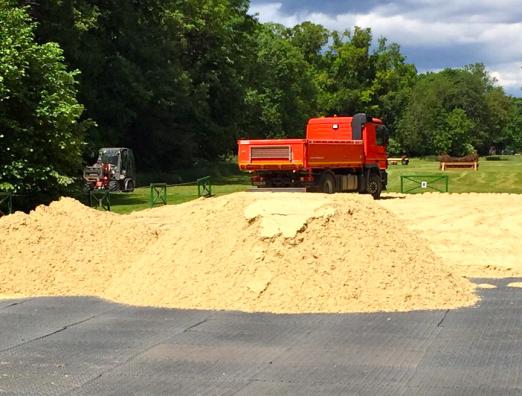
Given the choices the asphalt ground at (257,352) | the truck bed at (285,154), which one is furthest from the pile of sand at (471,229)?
the asphalt ground at (257,352)

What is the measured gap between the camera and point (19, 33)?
22672 millimetres

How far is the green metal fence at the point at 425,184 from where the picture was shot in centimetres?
4038

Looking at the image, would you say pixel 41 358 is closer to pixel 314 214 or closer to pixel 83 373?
pixel 83 373

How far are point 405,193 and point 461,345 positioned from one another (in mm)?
32021

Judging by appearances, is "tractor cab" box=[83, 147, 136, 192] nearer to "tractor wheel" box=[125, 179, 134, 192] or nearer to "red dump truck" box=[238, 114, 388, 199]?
"tractor wheel" box=[125, 179, 134, 192]

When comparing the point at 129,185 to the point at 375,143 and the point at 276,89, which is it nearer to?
the point at 375,143

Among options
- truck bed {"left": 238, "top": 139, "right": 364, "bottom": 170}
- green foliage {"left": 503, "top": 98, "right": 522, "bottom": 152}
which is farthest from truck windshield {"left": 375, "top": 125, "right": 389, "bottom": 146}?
green foliage {"left": 503, "top": 98, "right": 522, "bottom": 152}

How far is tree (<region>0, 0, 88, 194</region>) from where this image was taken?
21.1 meters

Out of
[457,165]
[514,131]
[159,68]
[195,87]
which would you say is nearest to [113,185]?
[159,68]

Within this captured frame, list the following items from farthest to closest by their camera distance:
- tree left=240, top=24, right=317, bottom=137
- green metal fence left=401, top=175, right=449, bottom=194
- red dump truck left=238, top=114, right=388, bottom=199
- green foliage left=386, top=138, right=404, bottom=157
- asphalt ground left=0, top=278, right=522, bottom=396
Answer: green foliage left=386, top=138, right=404, bottom=157 → tree left=240, top=24, right=317, bottom=137 → green metal fence left=401, top=175, right=449, bottom=194 → red dump truck left=238, top=114, right=388, bottom=199 → asphalt ground left=0, top=278, right=522, bottom=396

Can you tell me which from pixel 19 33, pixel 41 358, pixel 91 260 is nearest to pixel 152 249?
pixel 91 260

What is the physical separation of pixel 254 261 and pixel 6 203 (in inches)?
441

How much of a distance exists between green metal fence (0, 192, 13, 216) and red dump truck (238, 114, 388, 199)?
460 inches

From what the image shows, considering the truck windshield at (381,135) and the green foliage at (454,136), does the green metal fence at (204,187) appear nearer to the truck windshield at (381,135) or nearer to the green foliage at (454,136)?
the truck windshield at (381,135)
